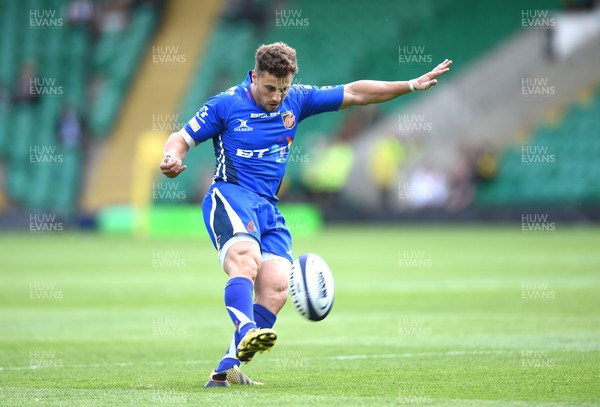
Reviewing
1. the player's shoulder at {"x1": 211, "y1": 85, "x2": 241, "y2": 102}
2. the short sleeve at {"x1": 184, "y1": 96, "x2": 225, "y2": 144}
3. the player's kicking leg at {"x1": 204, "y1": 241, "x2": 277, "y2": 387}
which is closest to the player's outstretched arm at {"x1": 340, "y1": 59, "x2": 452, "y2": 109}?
the player's shoulder at {"x1": 211, "y1": 85, "x2": 241, "y2": 102}

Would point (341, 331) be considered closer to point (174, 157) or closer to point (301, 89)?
point (301, 89)

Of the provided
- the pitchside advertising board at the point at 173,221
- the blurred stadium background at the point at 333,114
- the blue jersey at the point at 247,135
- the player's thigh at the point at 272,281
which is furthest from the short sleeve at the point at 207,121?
the pitchside advertising board at the point at 173,221

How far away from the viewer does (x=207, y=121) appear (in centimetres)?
834

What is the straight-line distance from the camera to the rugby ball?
26.2 feet

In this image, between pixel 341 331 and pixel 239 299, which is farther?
pixel 341 331

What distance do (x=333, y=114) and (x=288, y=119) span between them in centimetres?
2953

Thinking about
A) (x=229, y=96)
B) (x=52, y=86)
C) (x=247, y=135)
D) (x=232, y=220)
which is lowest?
(x=232, y=220)

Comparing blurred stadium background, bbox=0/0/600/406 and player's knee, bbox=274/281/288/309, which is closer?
player's knee, bbox=274/281/288/309

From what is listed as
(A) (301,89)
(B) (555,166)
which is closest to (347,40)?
(B) (555,166)

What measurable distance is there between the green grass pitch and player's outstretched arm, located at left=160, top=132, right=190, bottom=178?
1488 millimetres

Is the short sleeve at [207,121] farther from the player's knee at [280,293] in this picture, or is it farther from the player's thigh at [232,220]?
the player's knee at [280,293]

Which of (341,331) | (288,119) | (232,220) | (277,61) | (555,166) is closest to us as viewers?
(277,61)

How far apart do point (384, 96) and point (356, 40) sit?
3024 cm

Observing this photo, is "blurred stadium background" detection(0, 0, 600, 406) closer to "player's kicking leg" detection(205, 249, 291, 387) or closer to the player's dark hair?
"player's kicking leg" detection(205, 249, 291, 387)
